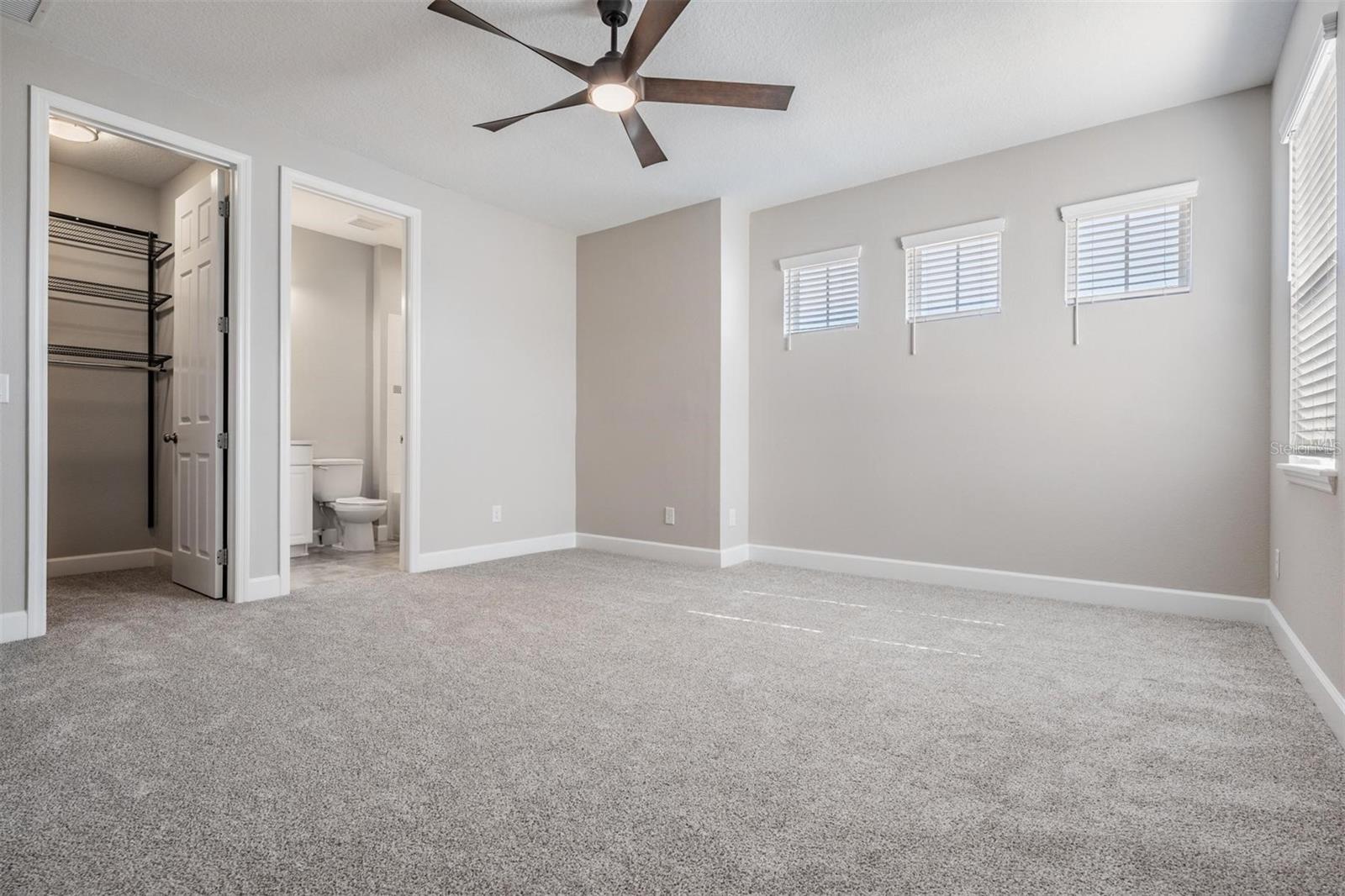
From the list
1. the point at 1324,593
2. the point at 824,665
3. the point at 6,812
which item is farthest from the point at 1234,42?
the point at 6,812

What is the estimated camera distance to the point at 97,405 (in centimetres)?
448

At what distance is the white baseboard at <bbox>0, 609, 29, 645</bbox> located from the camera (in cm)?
279

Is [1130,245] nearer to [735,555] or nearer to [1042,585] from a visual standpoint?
[1042,585]

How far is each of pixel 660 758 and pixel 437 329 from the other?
3586 millimetres

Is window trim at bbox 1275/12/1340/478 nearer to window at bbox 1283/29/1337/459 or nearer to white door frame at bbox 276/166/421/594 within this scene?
window at bbox 1283/29/1337/459

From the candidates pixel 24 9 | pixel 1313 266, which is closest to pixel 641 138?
pixel 24 9

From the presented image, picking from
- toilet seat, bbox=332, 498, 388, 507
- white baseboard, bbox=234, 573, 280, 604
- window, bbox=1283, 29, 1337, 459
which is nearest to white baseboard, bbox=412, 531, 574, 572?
white baseboard, bbox=234, 573, 280, 604

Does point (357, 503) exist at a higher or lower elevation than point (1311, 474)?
lower

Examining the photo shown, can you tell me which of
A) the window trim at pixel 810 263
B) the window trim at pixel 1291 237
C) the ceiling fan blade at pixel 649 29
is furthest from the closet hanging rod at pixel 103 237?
the window trim at pixel 1291 237

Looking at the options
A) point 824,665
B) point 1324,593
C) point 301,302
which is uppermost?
point 301,302

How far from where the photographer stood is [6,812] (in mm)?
1503

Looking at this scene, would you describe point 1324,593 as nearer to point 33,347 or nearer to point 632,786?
point 632,786

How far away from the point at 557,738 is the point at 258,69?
3.27m

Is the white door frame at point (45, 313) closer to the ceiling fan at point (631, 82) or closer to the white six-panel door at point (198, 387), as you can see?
the white six-panel door at point (198, 387)
